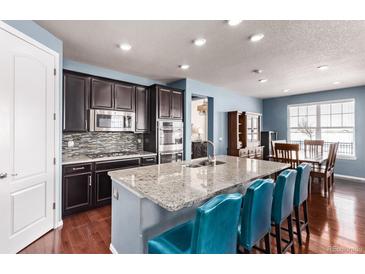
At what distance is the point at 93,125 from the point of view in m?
3.26

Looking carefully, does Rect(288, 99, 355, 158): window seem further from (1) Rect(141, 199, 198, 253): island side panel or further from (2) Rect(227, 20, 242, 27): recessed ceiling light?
(1) Rect(141, 199, 198, 253): island side panel

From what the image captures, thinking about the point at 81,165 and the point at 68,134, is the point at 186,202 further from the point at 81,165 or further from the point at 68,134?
the point at 68,134

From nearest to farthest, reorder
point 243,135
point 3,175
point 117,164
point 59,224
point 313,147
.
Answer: point 3,175
point 59,224
point 117,164
point 313,147
point 243,135

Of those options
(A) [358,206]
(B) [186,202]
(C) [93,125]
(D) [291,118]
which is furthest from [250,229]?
(D) [291,118]

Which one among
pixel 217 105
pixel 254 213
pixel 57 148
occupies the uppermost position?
pixel 217 105

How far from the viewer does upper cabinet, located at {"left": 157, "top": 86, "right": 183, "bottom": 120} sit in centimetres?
398

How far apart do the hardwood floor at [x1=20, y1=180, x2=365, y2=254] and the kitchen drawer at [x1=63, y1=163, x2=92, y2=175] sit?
2.31ft

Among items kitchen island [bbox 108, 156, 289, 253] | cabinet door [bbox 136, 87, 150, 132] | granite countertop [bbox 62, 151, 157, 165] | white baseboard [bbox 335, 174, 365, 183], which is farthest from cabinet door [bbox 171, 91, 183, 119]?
white baseboard [bbox 335, 174, 365, 183]

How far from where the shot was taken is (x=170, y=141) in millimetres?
4094

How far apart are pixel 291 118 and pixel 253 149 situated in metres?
2.10

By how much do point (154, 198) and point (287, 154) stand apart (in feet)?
12.4

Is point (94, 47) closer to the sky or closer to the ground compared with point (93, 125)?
closer to the sky

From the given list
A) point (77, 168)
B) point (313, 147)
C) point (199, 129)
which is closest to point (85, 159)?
point (77, 168)

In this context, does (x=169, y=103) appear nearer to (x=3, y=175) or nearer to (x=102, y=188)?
(x=102, y=188)
